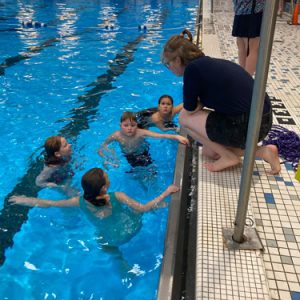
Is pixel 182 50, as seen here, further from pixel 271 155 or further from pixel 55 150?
pixel 55 150

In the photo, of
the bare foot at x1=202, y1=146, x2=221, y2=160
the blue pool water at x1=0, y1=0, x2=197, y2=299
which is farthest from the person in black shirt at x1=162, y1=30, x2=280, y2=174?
the blue pool water at x1=0, y1=0, x2=197, y2=299

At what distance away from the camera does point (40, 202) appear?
307 centimetres

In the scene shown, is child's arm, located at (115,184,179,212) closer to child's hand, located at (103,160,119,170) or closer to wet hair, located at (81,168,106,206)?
wet hair, located at (81,168,106,206)

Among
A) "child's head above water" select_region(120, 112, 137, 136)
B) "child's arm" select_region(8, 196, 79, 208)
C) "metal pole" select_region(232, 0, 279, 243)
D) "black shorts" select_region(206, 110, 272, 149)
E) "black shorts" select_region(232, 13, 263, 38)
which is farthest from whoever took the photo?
"black shorts" select_region(232, 13, 263, 38)

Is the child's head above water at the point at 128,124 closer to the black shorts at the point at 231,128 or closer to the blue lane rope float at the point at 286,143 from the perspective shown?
the black shorts at the point at 231,128

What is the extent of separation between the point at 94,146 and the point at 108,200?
1.86 meters

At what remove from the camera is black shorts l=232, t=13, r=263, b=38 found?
13.6 feet

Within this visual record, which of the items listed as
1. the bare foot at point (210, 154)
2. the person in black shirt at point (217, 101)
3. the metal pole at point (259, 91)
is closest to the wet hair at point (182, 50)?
the person in black shirt at point (217, 101)

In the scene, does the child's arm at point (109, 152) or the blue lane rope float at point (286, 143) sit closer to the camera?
the blue lane rope float at point (286, 143)

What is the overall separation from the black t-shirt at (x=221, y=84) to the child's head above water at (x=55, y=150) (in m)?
1.43

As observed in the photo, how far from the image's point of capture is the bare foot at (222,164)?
2.77 meters

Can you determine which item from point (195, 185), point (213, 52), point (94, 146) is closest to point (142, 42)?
point (213, 52)

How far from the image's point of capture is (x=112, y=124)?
502cm

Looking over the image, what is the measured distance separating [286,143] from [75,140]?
2.56 m
